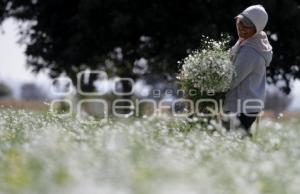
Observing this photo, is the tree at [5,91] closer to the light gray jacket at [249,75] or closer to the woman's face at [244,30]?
the light gray jacket at [249,75]

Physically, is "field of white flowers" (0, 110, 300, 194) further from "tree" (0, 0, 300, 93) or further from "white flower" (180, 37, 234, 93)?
"tree" (0, 0, 300, 93)

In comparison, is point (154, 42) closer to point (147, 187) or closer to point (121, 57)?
point (121, 57)

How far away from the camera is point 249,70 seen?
8719 mm

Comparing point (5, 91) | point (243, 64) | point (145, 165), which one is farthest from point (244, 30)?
point (5, 91)

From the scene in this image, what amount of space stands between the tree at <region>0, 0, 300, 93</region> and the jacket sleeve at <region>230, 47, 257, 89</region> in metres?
9.72

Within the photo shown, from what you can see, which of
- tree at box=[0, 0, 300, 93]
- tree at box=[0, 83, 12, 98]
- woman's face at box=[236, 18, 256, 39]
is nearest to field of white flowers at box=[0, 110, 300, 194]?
woman's face at box=[236, 18, 256, 39]

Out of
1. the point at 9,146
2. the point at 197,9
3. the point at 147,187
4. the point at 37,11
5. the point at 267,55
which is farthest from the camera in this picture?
the point at 37,11

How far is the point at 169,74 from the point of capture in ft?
68.0

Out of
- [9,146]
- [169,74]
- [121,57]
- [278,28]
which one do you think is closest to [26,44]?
[121,57]

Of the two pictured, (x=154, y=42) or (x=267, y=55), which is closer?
(x=267, y=55)

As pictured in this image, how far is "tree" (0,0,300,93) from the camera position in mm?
19688

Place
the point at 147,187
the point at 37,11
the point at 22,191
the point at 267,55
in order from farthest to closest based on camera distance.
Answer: the point at 37,11
the point at 267,55
the point at 22,191
the point at 147,187

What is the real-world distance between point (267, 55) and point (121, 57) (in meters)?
13.8

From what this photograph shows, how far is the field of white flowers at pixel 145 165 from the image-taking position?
170 inches
